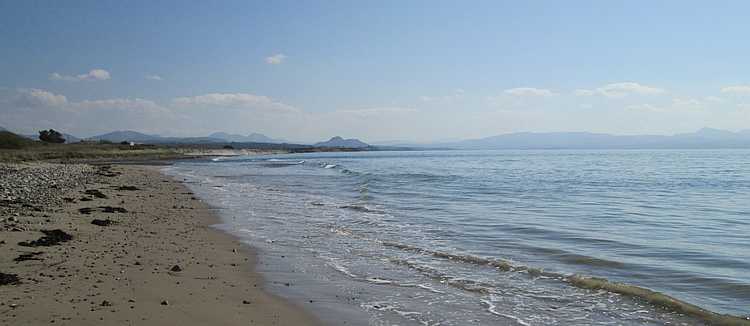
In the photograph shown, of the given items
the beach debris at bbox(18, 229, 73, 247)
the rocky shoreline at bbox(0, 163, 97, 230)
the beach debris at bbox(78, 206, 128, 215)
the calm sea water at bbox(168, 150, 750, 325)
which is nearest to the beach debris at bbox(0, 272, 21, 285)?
the beach debris at bbox(18, 229, 73, 247)

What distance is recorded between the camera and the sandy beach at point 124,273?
20.2 ft

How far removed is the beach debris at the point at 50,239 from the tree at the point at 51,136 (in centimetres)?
8898

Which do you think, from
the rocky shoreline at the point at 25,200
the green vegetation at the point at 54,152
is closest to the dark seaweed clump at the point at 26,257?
the rocky shoreline at the point at 25,200

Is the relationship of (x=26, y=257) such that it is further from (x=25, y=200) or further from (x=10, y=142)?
(x=10, y=142)

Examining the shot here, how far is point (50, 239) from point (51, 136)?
9285 cm

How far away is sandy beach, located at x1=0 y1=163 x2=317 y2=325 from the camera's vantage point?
20.2 feet

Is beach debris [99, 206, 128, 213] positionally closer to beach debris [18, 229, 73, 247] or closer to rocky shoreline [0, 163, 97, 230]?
rocky shoreline [0, 163, 97, 230]

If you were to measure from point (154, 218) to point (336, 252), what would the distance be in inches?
250

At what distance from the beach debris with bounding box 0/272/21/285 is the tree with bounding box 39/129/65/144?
92603 mm

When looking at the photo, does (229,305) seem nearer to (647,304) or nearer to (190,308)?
(190,308)

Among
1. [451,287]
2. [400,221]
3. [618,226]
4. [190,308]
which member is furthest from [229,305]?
[618,226]

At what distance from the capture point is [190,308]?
654 centimetres

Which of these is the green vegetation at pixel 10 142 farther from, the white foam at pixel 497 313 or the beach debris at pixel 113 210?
the white foam at pixel 497 313

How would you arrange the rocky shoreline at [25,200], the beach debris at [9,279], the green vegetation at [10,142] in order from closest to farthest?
the beach debris at [9,279], the rocky shoreline at [25,200], the green vegetation at [10,142]
